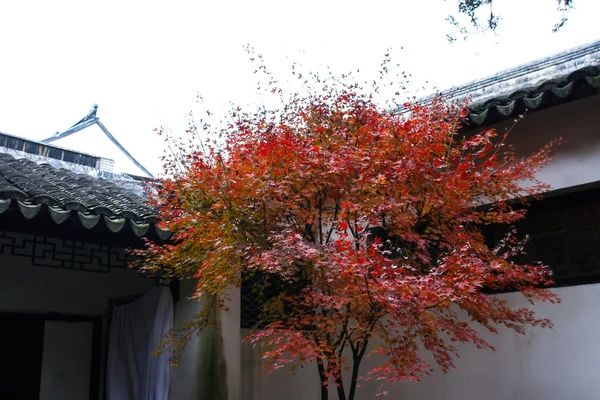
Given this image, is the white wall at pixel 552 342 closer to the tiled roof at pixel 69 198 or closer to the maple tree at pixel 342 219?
the maple tree at pixel 342 219

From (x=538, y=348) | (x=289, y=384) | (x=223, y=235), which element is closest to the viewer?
A: (x=223, y=235)

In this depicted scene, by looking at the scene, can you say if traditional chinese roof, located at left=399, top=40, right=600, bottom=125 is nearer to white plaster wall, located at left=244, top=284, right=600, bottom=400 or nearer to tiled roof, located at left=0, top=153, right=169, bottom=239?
white plaster wall, located at left=244, top=284, right=600, bottom=400

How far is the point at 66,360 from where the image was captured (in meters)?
8.70

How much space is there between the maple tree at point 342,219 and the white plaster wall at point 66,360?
135 inches

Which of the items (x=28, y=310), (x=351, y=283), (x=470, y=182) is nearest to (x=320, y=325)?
(x=351, y=283)

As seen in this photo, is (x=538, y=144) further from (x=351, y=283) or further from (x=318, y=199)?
(x=351, y=283)

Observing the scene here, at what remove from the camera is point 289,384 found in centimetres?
862

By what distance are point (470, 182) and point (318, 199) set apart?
57.7 inches

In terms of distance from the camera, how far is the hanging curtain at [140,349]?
7.73 m

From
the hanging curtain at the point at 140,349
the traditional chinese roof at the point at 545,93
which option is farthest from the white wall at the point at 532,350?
the traditional chinese roof at the point at 545,93

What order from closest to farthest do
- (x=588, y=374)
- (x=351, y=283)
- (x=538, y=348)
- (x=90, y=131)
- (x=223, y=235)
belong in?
1. (x=351, y=283)
2. (x=223, y=235)
3. (x=588, y=374)
4. (x=538, y=348)
5. (x=90, y=131)

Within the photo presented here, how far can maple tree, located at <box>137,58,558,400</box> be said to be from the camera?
16.7 feet

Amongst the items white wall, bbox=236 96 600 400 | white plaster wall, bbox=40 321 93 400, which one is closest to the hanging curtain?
white plaster wall, bbox=40 321 93 400

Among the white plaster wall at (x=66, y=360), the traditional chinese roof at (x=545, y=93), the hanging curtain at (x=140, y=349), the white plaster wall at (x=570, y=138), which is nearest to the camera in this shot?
the traditional chinese roof at (x=545, y=93)
